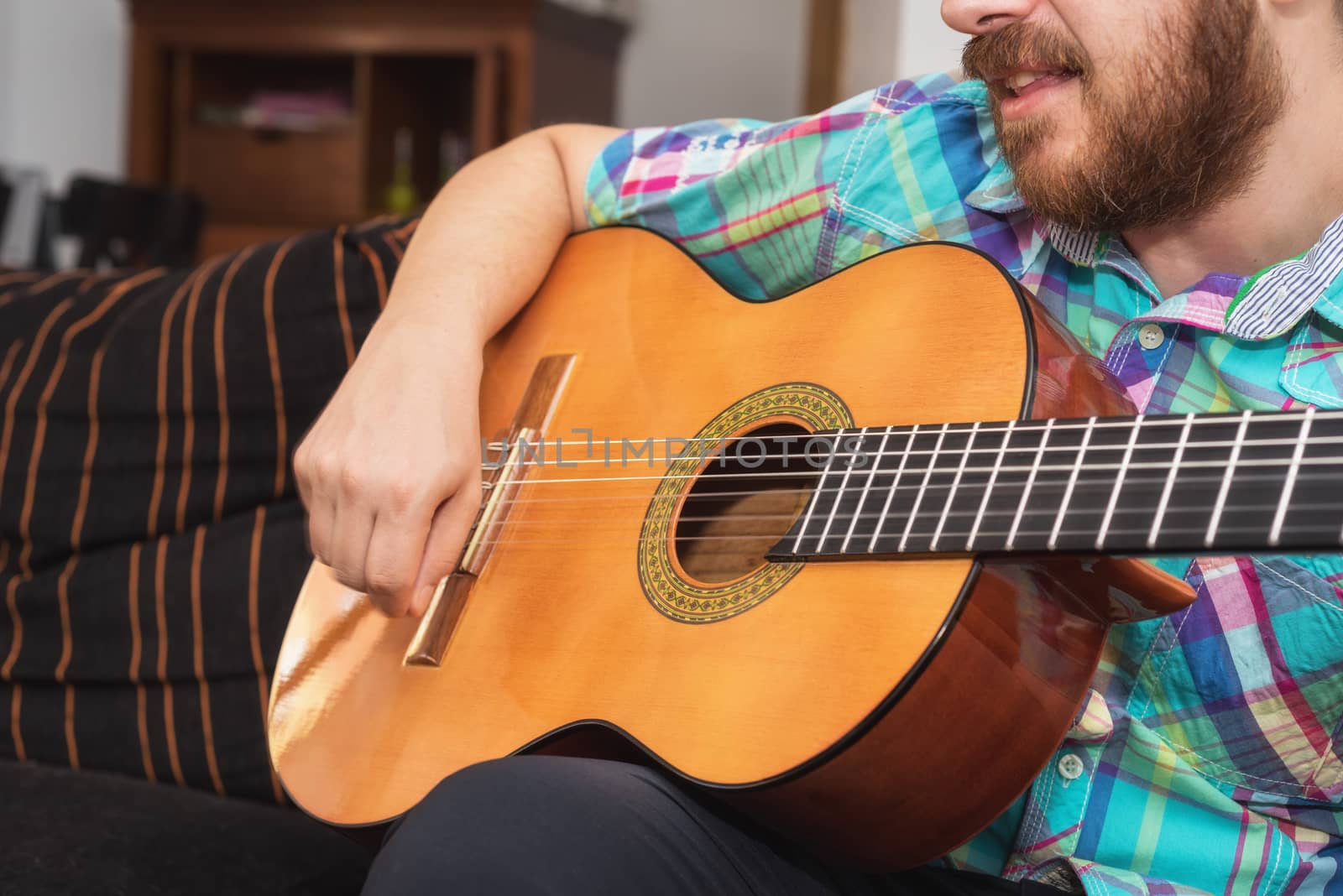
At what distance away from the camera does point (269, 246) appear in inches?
61.6

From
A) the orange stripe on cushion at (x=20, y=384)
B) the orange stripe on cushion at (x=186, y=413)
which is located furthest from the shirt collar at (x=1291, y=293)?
the orange stripe on cushion at (x=20, y=384)

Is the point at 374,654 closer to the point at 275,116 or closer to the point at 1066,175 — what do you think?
the point at 1066,175

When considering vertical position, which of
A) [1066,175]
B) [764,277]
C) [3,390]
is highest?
[1066,175]

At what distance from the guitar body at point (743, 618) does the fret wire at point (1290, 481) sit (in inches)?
3.7

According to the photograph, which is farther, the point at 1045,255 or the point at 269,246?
the point at 269,246

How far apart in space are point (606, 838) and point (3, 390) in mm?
1201

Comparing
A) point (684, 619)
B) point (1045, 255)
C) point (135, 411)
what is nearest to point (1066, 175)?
point (1045, 255)

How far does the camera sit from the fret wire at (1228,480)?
0.63 meters

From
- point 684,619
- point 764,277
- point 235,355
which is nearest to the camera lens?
point 684,619

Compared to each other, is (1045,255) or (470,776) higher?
(1045,255)

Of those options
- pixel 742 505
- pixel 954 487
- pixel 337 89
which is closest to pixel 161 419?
pixel 742 505

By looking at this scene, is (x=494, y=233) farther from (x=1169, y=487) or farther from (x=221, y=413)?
(x=1169, y=487)

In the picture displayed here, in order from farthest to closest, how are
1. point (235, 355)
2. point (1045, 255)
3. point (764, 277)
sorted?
point (235, 355) < point (764, 277) < point (1045, 255)

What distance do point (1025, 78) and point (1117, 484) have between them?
1.34 feet
